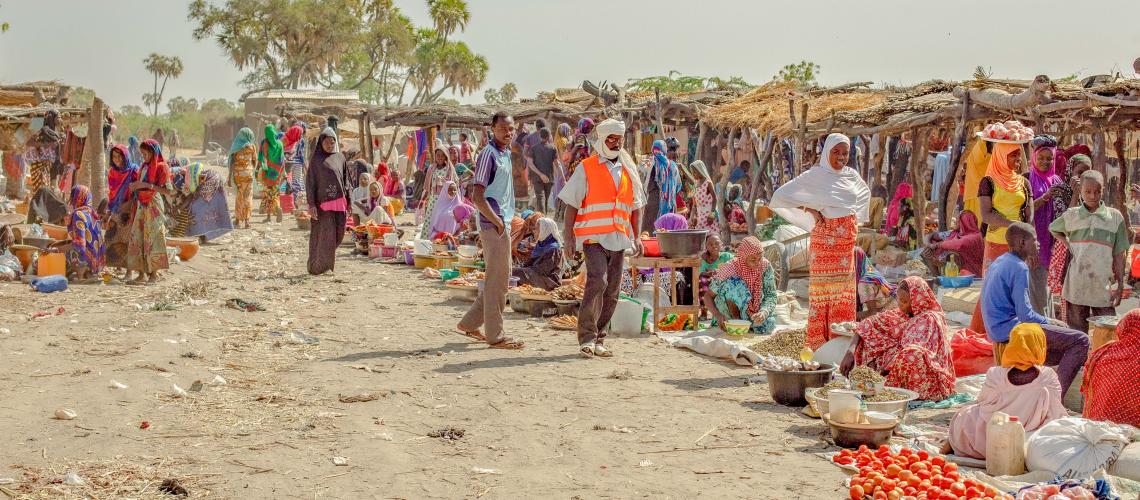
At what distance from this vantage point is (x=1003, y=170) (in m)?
8.91

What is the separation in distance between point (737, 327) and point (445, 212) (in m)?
6.76

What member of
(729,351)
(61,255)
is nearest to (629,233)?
(729,351)

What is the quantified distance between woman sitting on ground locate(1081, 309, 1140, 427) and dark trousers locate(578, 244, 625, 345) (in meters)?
3.24

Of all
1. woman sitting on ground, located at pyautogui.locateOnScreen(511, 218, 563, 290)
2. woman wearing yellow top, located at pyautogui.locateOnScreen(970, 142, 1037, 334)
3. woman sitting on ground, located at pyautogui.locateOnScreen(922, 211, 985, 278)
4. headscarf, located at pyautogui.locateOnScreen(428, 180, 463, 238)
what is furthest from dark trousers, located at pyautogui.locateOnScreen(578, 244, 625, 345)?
headscarf, located at pyautogui.locateOnScreen(428, 180, 463, 238)

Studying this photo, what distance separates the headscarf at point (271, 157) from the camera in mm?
18609

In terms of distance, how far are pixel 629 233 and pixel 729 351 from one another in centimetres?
110

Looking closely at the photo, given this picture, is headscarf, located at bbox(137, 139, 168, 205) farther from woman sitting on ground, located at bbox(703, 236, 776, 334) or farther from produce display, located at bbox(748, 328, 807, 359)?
produce display, located at bbox(748, 328, 807, 359)

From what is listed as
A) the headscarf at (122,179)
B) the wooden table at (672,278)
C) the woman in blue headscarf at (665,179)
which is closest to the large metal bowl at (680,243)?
the wooden table at (672,278)

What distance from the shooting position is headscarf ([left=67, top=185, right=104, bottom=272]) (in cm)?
1183

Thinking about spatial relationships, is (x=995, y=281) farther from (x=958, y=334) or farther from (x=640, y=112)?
(x=640, y=112)

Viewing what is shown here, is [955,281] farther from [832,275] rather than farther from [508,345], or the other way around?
[508,345]

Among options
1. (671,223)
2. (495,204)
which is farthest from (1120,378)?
(671,223)

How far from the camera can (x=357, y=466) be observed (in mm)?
5406

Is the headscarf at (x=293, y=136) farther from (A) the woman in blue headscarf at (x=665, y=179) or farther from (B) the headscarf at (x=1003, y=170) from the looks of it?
(B) the headscarf at (x=1003, y=170)
